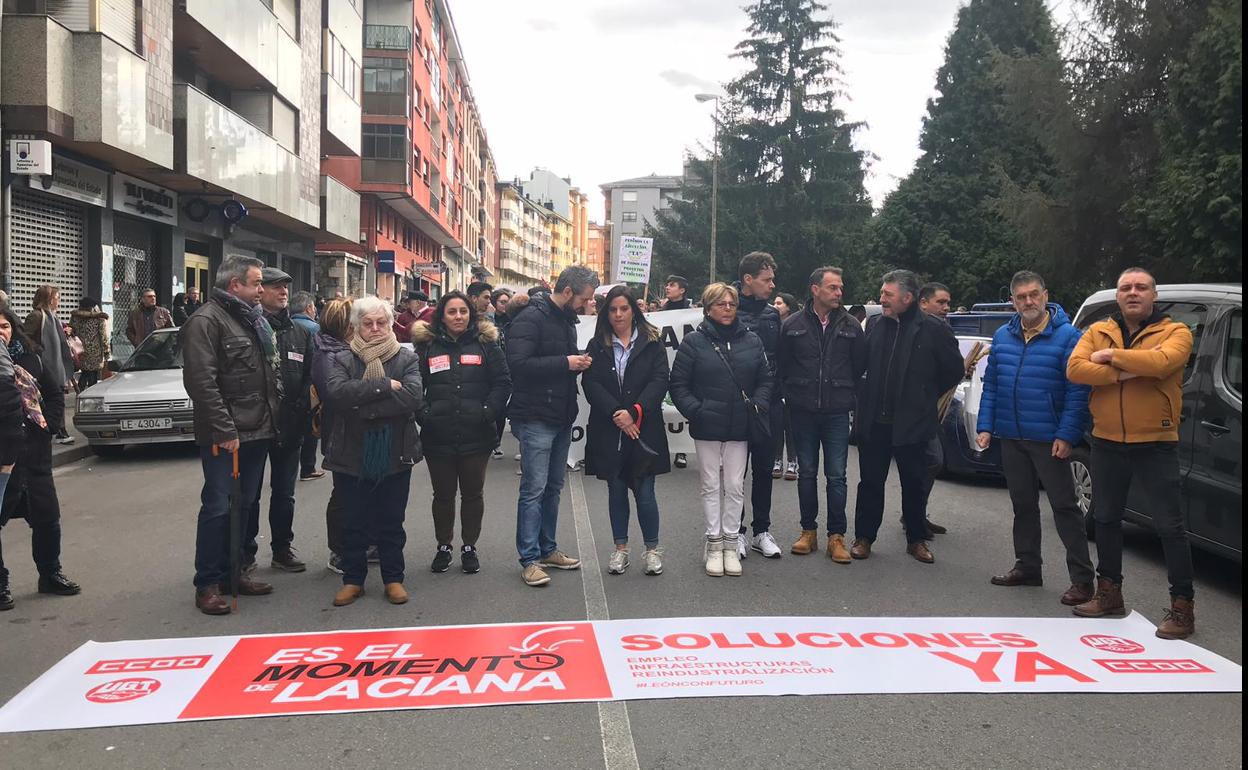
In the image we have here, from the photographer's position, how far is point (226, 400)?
585 centimetres

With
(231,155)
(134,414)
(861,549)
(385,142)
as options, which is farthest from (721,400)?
(385,142)

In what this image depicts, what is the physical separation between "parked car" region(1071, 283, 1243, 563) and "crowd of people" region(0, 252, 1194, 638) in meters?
0.43

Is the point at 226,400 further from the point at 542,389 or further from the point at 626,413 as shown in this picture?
the point at 626,413

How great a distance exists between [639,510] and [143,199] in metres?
16.6

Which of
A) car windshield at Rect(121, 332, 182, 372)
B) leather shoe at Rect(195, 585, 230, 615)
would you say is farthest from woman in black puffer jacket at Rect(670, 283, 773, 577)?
car windshield at Rect(121, 332, 182, 372)

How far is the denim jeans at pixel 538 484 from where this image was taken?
6465 millimetres

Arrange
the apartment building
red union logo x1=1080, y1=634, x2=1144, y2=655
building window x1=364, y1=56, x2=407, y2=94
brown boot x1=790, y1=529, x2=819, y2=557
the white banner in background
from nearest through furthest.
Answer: red union logo x1=1080, y1=634, x2=1144, y2=655, brown boot x1=790, y1=529, x2=819, y2=557, the white banner in background, the apartment building, building window x1=364, y1=56, x2=407, y2=94

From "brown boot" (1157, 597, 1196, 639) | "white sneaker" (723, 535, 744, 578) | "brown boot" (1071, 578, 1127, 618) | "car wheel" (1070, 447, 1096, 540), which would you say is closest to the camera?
"brown boot" (1157, 597, 1196, 639)

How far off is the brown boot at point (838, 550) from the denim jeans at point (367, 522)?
2.92 metres

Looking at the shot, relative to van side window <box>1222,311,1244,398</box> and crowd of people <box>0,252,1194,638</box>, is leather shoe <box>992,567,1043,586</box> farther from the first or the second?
van side window <box>1222,311,1244,398</box>

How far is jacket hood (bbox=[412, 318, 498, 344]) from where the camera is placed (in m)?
6.47

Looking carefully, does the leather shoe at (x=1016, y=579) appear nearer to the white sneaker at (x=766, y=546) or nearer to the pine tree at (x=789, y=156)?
the white sneaker at (x=766, y=546)

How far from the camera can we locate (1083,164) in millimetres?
21578

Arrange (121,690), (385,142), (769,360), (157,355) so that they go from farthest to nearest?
(385,142) → (157,355) → (769,360) → (121,690)
